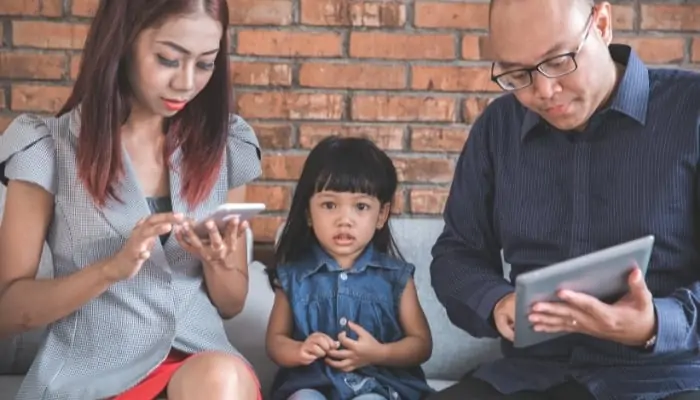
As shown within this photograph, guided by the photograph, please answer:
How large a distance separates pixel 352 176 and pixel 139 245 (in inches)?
20.8

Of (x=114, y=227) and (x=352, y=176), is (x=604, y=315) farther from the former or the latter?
(x=114, y=227)

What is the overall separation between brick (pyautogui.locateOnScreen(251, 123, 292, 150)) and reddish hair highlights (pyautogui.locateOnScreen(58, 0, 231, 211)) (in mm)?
827

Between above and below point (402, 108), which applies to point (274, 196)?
below

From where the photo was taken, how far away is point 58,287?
59.9 inches

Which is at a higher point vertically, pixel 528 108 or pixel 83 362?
pixel 528 108

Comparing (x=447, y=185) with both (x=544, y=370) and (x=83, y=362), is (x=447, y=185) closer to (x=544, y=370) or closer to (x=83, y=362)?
(x=544, y=370)

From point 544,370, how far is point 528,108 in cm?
42

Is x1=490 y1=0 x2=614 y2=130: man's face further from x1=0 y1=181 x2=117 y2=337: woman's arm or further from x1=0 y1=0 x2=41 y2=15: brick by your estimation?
x1=0 y1=0 x2=41 y2=15: brick

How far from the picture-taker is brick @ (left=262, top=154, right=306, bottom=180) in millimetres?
2527

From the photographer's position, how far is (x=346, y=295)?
1.83 m

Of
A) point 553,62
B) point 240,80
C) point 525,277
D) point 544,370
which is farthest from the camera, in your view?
point 240,80

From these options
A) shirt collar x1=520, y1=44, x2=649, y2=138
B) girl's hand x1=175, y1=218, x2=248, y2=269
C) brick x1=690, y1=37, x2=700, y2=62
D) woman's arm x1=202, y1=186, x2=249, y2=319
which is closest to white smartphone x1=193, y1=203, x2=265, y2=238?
girl's hand x1=175, y1=218, x2=248, y2=269

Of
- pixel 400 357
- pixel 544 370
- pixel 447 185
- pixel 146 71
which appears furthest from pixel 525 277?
pixel 447 185

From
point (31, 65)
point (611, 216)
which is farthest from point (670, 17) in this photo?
point (31, 65)
